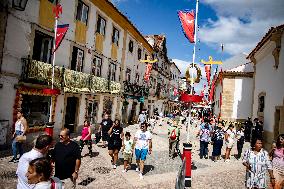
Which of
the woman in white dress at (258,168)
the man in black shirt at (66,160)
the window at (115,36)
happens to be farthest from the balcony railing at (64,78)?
the woman in white dress at (258,168)

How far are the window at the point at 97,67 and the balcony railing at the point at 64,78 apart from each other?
617 mm

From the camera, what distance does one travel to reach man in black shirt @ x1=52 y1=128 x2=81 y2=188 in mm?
5492

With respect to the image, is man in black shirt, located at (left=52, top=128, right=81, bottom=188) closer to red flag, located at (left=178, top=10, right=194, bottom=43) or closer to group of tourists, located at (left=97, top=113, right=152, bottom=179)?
group of tourists, located at (left=97, top=113, right=152, bottom=179)

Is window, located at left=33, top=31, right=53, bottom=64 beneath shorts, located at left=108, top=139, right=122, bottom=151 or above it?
above

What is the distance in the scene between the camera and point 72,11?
16.5 meters

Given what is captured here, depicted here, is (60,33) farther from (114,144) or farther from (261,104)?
(261,104)

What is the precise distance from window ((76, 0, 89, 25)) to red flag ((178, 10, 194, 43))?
382 inches

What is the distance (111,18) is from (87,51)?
195 inches

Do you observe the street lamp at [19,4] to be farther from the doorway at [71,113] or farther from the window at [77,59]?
the doorway at [71,113]

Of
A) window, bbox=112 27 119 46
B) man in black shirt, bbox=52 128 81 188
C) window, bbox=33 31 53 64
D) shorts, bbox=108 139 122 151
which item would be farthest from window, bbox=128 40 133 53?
man in black shirt, bbox=52 128 81 188

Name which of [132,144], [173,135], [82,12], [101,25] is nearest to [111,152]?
[132,144]

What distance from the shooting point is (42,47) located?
576 inches

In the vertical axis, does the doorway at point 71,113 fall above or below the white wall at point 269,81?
below

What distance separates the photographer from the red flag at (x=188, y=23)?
9562mm
